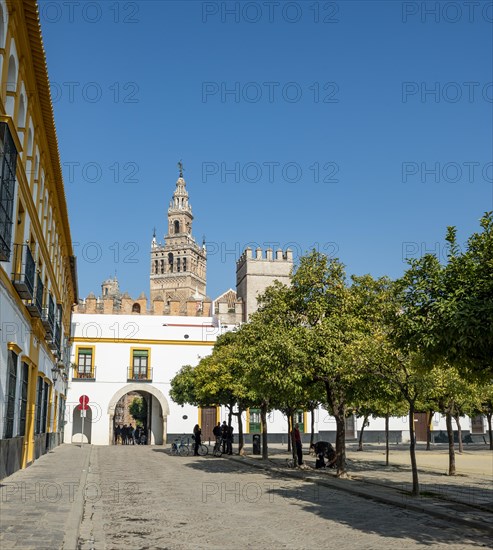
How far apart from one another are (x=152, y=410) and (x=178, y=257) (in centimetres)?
8682

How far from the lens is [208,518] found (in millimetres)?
11500

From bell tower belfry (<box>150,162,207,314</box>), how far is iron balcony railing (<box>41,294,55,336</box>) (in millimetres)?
105497

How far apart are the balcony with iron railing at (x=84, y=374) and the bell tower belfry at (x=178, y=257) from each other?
279ft

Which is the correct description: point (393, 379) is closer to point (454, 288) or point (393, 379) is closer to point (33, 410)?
point (454, 288)

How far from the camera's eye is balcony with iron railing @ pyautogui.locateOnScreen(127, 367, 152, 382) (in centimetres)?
4547

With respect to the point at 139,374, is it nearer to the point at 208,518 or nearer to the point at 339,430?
the point at 339,430

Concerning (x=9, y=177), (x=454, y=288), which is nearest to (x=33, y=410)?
(x=9, y=177)

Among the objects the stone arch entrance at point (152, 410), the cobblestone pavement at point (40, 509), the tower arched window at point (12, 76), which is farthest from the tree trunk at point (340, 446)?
the stone arch entrance at point (152, 410)

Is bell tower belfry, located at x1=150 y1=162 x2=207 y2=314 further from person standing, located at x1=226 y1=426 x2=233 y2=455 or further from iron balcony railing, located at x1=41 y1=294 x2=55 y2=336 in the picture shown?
iron balcony railing, located at x1=41 y1=294 x2=55 y2=336

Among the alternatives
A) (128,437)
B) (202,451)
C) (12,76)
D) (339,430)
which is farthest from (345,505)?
(128,437)

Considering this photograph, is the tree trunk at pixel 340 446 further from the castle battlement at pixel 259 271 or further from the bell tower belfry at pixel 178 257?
the bell tower belfry at pixel 178 257

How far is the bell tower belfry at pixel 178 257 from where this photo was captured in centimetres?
13175

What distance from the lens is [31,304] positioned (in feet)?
59.5

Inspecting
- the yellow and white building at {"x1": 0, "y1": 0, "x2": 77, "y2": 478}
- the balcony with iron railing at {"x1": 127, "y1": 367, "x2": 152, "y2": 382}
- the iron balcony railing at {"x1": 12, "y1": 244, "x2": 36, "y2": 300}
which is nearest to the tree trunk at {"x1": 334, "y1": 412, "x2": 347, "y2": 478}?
the yellow and white building at {"x1": 0, "y1": 0, "x2": 77, "y2": 478}
